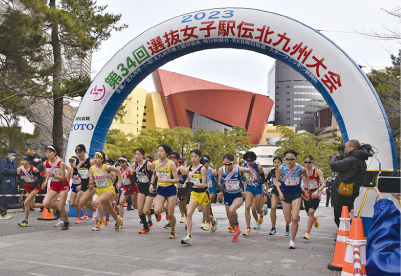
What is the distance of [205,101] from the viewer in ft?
243

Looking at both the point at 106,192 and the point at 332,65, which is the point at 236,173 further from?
the point at 332,65

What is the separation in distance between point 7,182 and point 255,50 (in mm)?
8448

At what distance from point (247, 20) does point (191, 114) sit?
67156mm

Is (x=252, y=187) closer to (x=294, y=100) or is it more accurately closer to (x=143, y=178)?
(x=143, y=178)

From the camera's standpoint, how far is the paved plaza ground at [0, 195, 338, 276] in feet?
15.9

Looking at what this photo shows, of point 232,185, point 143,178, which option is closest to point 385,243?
point 232,185

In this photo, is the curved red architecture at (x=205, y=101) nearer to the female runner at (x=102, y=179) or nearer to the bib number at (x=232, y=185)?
the female runner at (x=102, y=179)

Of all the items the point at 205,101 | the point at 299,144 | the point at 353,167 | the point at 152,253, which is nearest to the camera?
the point at 353,167

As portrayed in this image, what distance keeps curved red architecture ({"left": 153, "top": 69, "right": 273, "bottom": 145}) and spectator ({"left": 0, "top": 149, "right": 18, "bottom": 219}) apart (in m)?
63.3

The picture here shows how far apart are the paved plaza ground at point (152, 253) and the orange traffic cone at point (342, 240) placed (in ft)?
0.54

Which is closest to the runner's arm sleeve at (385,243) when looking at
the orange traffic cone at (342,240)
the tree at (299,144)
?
the orange traffic cone at (342,240)

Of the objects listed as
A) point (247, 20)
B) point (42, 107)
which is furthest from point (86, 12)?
point (247, 20)

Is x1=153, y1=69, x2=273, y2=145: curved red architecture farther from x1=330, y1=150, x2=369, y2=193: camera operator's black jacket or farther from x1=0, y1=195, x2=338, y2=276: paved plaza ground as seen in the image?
x1=330, y1=150, x2=369, y2=193: camera operator's black jacket

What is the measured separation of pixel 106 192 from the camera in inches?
328
